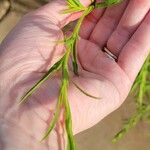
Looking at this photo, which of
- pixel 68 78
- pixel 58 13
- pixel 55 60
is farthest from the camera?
pixel 58 13

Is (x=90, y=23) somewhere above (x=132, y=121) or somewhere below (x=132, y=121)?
above

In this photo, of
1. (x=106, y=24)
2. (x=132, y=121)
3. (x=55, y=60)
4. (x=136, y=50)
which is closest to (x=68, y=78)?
(x=55, y=60)

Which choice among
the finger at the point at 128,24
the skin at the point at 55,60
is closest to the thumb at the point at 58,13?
the skin at the point at 55,60

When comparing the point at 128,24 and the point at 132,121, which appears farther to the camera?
the point at 132,121

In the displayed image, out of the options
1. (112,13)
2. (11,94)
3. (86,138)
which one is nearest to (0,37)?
(86,138)

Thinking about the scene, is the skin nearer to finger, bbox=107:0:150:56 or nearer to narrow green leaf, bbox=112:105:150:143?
finger, bbox=107:0:150:56

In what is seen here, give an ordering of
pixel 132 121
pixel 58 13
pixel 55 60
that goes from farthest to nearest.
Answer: pixel 132 121 → pixel 58 13 → pixel 55 60

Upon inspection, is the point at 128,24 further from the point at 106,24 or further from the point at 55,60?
the point at 55,60

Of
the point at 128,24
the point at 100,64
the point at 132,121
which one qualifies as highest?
the point at 128,24
